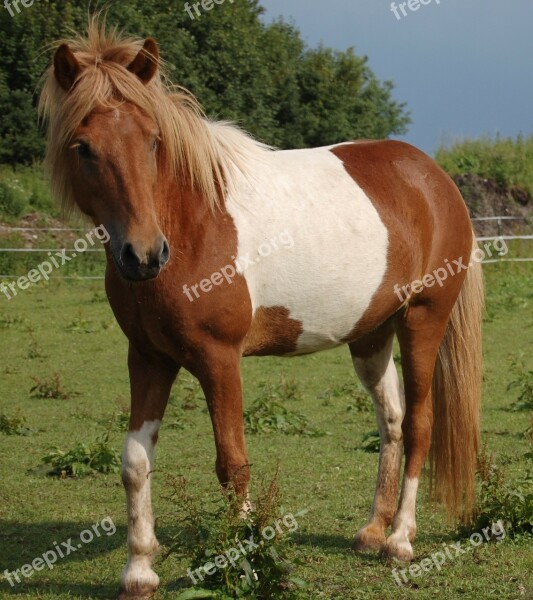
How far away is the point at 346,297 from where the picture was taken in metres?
5.06

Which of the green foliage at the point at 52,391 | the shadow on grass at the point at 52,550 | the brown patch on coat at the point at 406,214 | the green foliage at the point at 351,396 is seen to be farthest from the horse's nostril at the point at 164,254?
the green foliage at the point at 52,391

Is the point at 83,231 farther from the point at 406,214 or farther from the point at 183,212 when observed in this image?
the point at 183,212

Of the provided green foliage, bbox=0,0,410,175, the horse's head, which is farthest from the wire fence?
the horse's head

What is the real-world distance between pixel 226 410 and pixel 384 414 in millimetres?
1709

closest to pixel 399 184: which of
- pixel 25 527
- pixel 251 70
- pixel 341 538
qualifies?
pixel 341 538

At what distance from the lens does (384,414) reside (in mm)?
5867

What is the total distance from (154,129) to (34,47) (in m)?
25.9

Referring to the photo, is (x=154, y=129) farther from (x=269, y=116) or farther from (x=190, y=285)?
(x=269, y=116)

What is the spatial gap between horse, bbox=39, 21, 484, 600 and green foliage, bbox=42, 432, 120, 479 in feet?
7.65

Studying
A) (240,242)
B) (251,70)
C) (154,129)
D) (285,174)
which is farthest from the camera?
(251,70)

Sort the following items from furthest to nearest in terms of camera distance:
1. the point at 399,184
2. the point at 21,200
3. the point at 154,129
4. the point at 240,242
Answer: the point at 21,200 → the point at 399,184 → the point at 240,242 → the point at 154,129

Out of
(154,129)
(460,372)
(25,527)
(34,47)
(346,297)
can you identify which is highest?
(34,47)

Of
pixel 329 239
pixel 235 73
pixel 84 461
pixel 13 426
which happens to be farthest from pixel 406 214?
pixel 235 73

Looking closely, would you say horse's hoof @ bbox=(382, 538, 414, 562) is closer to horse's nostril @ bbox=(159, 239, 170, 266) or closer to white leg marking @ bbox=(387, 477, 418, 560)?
white leg marking @ bbox=(387, 477, 418, 560)
